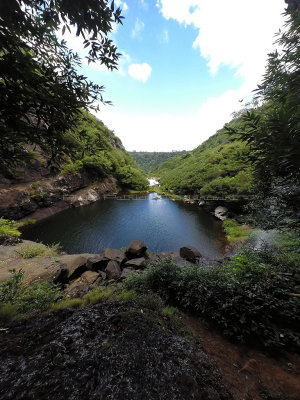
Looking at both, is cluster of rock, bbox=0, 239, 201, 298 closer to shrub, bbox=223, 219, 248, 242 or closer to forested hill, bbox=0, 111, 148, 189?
forested hill, bbox=0, 111, 148, 189

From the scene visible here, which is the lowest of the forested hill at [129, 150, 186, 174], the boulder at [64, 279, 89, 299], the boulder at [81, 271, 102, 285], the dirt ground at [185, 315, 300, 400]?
the boulder at [81, 271, 102, 285]

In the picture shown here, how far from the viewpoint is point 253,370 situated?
6.89 ft

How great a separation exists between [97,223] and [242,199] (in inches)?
621

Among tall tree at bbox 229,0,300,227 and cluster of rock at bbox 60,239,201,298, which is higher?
tall tree at bbox 229,0,300,227

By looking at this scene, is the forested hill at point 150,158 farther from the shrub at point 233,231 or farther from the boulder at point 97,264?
the boulder at point 97,264

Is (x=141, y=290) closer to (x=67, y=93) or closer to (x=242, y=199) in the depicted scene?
(x=67, y=93)

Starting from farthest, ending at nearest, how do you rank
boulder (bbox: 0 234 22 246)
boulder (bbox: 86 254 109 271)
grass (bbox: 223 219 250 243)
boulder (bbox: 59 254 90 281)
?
grass (bbox: 223 219 250 243)
boulder (bbox: 0 234 22 246)
boulder (bbox: 86 254 109 271)
boulder (bbox: 59 254 90 281)

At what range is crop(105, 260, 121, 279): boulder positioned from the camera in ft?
20.2

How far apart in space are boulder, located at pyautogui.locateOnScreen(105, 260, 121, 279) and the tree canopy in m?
5.75

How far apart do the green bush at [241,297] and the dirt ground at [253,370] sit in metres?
0.20

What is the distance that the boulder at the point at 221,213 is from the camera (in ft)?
50.9

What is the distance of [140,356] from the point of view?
5.70 ft

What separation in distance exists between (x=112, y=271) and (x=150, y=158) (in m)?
124

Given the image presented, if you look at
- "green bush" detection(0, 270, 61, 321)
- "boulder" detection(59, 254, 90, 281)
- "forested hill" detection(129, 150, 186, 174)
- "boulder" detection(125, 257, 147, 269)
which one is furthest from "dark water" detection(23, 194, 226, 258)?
"forested hill" detection(129, 150, 186, 174)
